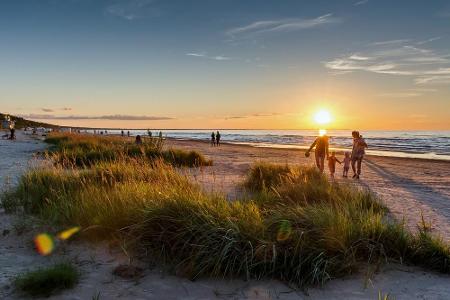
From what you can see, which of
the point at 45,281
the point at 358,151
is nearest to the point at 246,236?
the point at 45,281

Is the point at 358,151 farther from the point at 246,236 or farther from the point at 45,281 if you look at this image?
the point at 45,281

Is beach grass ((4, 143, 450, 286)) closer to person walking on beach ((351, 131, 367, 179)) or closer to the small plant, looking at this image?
the small plant

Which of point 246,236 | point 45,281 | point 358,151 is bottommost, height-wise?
point 45,281

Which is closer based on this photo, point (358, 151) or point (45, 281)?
point (45, 281)

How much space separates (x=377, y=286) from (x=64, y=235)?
4.42m

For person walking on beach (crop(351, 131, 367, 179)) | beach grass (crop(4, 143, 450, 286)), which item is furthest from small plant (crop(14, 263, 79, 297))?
person walking on beach (crop(351, 131, 367, 179))

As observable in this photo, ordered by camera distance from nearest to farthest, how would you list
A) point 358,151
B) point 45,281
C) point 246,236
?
Answer: 1. point 45,281
2. point 246,236
3. point 358,151

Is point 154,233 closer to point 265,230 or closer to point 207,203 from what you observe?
point 207,203

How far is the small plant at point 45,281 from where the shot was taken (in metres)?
4.52

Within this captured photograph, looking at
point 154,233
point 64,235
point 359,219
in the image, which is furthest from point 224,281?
point 64,235

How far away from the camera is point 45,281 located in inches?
181

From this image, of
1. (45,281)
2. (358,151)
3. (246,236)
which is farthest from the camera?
(358,151)

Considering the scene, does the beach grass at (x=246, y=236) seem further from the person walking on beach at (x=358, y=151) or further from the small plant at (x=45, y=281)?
the person walking on beach at (x=358, y=151)

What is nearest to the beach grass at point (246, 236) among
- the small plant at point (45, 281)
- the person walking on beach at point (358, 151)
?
the small plant at point (45, 281)
